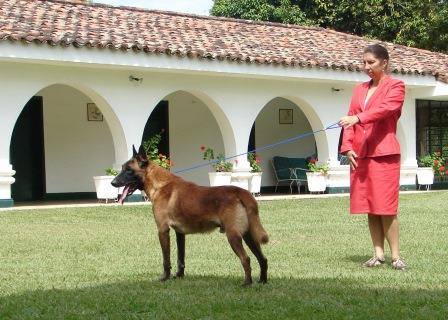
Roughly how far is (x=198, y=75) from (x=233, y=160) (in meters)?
2.04

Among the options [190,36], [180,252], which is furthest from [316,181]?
[180,252]

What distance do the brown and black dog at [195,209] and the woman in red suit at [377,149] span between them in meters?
1.50

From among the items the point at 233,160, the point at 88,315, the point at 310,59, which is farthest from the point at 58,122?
the point at 88,315

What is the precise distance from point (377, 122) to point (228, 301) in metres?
2.50

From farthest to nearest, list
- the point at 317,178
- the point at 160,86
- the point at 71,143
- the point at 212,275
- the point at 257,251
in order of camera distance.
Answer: the point at 317,178 < the point at 71,143 < the point at 160,86 < the point at 212,275 < the point at 257,251

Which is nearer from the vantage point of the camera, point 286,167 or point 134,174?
point 134,174

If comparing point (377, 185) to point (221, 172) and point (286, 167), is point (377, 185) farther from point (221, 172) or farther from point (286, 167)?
point (286, 167)

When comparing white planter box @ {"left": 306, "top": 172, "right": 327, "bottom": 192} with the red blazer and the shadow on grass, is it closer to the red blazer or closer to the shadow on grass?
the red blazer

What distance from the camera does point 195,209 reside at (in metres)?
6.42

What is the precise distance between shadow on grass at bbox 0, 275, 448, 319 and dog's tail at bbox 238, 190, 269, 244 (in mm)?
378

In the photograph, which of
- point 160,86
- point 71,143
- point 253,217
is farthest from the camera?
point 71,143

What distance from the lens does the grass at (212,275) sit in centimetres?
557

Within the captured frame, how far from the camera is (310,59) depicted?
18.6m

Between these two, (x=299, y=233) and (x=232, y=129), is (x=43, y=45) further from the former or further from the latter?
(x=299, y=233)
